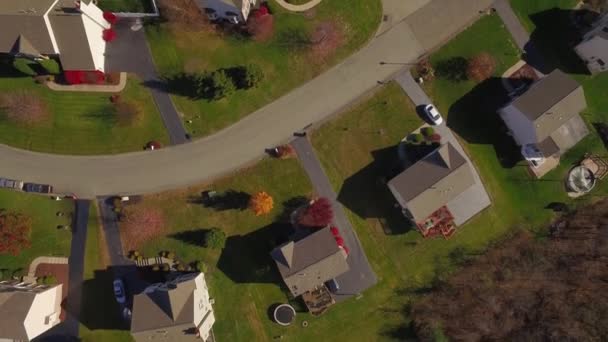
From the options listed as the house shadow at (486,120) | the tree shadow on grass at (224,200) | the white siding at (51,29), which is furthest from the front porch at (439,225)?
the white siding at (51,29)

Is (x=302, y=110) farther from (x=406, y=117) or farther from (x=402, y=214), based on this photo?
(x=402, y=214)

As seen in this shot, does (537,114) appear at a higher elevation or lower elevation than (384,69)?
lower

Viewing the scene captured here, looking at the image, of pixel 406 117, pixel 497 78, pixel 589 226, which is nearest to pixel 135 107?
Answer: pixel 406 117

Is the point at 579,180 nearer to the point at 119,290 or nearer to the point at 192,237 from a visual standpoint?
the point at 192,237

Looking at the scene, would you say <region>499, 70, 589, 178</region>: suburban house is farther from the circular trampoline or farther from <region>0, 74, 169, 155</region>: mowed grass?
<region>0, 74, 169, 155</region>: mowed grass

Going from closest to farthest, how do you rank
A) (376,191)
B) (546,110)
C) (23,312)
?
(23,312) → (546,110) → (376,191)

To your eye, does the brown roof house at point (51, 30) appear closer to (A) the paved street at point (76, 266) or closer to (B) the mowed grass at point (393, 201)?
(A) the paved street at point (76, 266)

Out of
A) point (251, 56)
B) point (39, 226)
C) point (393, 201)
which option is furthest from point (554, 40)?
point (39, 226)
